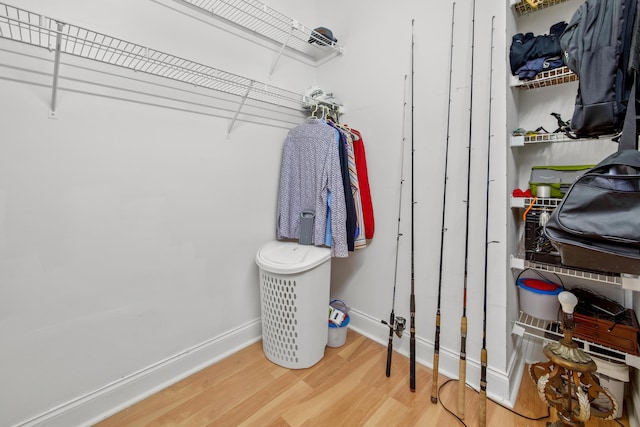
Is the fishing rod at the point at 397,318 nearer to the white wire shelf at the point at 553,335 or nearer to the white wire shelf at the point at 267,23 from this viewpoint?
the white wire shelf at the point at 553,335

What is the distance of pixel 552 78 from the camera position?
1.29m

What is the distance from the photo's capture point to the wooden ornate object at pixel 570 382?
43.0 inches

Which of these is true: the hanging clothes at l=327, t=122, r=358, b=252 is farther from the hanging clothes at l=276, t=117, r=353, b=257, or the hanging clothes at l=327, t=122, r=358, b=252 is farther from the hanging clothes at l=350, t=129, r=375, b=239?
the hanging clothes at l=350, t=129, r=375, b=239

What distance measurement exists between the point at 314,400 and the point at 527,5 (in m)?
2.33

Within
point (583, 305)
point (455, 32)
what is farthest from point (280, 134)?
point (583, 305)

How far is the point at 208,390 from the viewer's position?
152cm

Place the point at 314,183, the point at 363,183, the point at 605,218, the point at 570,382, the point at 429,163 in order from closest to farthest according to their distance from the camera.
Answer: the point at 605,218, the point at 570,382, the point at 429,163, the point at 314,183, the point at 363,183

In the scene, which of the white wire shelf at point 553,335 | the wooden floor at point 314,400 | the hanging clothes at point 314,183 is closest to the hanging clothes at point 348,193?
the hanging clothes at point 314,183

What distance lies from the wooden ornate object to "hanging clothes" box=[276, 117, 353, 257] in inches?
42.0

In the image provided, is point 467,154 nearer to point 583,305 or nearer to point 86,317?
point 583,305

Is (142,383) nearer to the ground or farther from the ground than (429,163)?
nearer to the ground

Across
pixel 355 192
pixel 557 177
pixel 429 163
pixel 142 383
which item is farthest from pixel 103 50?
pixel 557 177

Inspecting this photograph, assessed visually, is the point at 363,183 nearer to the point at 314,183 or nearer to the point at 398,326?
the point at 314,183

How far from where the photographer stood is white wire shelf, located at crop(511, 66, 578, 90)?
1246 millimetres
